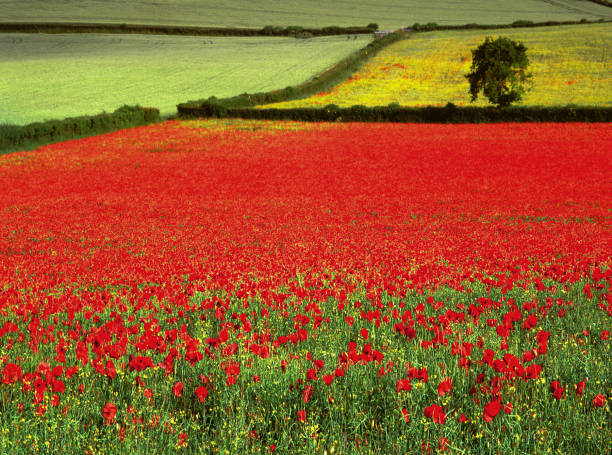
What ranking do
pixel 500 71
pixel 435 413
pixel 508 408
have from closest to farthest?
pixel 435 413
pixel 508 408
pixel 500 71

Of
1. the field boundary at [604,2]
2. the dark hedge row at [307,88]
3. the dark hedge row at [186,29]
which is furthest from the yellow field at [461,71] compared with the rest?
the field boundary at [604,2]

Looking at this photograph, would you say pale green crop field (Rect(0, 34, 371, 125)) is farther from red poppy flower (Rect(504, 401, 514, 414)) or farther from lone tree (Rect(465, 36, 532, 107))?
red poppy flower (Rect(504, 401, 514, 414))

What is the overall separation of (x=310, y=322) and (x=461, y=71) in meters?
72.0

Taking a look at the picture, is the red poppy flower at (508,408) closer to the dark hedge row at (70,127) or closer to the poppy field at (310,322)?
the poppy field at (310,322)

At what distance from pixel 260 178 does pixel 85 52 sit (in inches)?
3361

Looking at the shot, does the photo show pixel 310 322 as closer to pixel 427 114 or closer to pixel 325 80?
pixel 427 114

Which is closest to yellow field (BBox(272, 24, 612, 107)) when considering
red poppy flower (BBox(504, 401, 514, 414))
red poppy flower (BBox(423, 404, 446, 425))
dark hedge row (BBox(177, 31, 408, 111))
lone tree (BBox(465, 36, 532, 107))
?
dark hedge row (BBox(177, 31, 408, 111))

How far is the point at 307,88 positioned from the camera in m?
66.0

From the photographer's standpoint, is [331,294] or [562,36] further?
[562,36]

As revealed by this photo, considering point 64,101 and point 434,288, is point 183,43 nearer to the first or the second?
point 64,101

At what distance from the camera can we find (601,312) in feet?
18.0

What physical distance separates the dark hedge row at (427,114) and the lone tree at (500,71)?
2.85m

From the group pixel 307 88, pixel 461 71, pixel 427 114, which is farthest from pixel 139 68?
pixel 427 114

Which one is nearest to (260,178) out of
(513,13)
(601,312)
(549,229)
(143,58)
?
(549,229)
